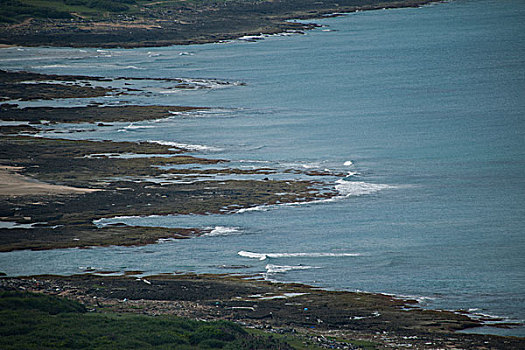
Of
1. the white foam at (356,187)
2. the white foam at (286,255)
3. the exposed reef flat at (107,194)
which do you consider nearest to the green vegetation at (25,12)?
the exposed reef flat at (107,194)

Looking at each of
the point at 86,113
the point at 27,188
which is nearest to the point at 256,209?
the point at 27,188

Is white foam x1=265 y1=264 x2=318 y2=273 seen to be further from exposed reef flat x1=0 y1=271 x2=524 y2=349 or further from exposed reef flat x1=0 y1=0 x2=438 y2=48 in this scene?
exposed reef flat x1=0 y1=0 x2=438 y2=48

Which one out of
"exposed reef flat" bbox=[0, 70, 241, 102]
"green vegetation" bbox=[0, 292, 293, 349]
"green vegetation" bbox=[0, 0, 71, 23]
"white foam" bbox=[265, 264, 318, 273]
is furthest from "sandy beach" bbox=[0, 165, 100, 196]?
"green vegetation" bbox=[0, 0, 71, 23]

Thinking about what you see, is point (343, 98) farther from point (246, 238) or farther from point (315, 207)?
point (246, 238)

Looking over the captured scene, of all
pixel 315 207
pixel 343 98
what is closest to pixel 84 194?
pixel 315 207

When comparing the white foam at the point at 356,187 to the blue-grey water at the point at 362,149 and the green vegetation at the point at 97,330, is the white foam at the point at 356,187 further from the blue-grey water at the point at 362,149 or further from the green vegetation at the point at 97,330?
the green vegetation at the point at 97,330
